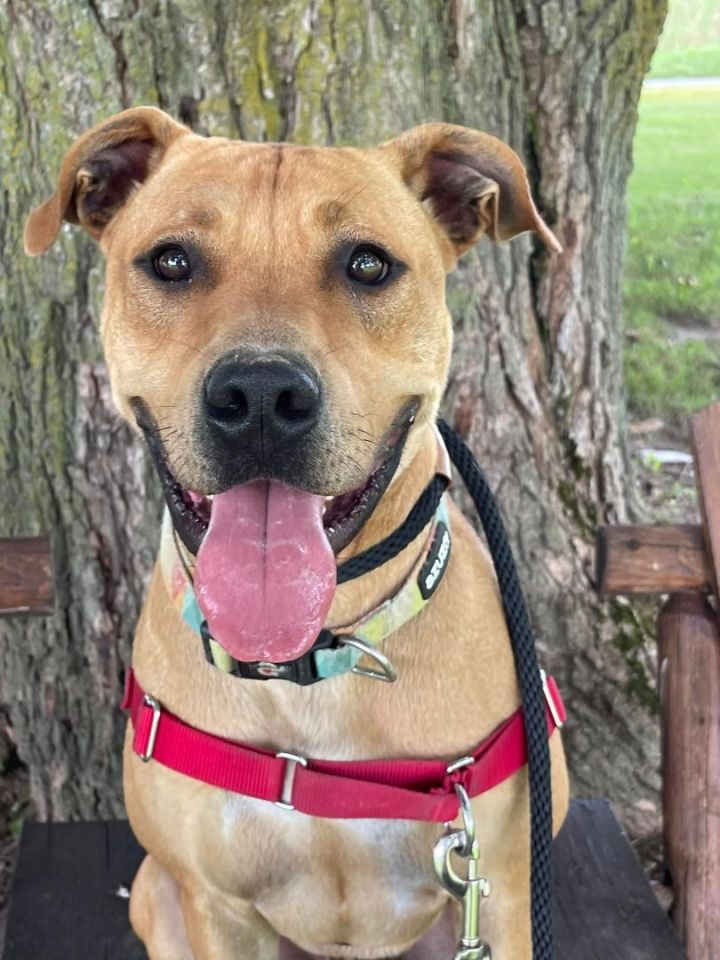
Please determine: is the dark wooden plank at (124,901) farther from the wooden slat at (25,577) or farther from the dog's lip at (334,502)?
the dog's lip at (334,502)

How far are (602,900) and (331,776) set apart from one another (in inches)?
43.6

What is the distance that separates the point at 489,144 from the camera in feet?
6.73

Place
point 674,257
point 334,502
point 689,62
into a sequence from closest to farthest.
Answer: point 334,502 < point 674,257 < point 689,62

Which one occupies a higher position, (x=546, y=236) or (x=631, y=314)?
(x=546, y=236)

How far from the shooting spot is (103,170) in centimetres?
217

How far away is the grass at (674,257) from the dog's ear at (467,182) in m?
3.34

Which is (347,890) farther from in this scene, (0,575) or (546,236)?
(546,236)

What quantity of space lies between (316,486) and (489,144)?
818 millimetres

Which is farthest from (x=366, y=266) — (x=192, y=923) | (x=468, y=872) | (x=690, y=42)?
(x=690, y=42)

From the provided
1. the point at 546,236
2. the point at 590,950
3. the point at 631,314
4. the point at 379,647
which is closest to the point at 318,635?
the point at 379,647

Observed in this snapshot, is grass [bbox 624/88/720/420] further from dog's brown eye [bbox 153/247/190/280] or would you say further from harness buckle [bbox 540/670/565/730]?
dog's brown eye [bbox 153/247/190/280]

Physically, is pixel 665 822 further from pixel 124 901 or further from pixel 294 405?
pixel 294 405

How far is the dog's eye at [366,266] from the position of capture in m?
1.94

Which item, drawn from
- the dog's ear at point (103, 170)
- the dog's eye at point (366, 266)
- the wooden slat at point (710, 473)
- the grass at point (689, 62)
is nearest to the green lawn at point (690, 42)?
the grass at point (689, 62)
